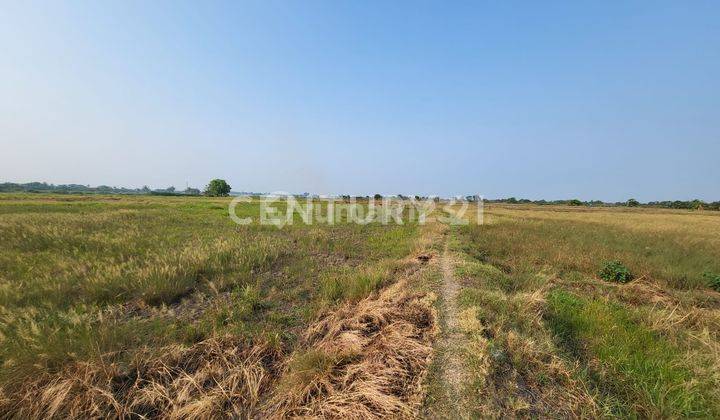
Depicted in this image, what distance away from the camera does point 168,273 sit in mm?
7277

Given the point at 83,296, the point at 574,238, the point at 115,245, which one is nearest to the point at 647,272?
the point at 574,238

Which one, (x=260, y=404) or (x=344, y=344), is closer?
(x=260, y=404)

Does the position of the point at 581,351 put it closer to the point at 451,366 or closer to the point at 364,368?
the point at 451,366

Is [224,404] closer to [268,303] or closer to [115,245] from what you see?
[268,303]

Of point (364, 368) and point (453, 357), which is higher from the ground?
point (453, 357)

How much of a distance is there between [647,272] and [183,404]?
14221 mm

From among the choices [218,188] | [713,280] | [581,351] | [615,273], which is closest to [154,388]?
[581,351]

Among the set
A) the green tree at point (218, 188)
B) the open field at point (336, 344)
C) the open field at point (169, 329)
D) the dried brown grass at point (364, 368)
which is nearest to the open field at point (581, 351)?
the open field at point (336, 344)

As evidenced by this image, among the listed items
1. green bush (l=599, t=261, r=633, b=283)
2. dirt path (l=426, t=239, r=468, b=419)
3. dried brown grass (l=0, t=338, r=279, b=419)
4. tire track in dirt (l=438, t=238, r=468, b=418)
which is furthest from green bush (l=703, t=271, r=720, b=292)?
dried brown grass (l=0, t=338, r=279, b=419)

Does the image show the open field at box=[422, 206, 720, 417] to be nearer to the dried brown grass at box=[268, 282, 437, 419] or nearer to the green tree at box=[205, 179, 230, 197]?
the dried brown grass at box=[268, 282, 437, 419]

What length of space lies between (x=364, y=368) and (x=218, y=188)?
429 feet

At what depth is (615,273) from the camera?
375 inches

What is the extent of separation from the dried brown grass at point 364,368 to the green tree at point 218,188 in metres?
129

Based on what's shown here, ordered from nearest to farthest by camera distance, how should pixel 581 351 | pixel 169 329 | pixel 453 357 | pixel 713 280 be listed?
pixel 453 357
pixel 581 351
pixel 169 329
pixel 713 280
